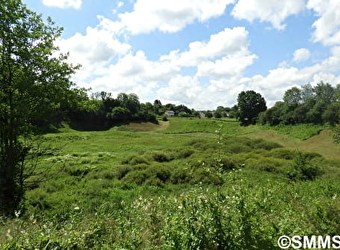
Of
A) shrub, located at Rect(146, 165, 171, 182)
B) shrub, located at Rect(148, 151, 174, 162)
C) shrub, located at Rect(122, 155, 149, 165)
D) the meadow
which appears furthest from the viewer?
shrub, located at Rect(148, 151, 174, 162)

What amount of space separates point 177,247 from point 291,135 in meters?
56.7

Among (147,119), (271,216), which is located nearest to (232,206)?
(271,216)

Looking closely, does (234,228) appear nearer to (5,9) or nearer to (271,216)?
(271,216)

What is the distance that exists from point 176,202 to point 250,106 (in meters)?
77.4

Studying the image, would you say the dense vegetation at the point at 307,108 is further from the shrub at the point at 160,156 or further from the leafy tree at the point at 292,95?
the shrub at the point at 160,156

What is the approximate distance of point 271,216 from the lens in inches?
216

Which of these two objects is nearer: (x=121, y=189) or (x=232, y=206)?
(x=232, y=206)

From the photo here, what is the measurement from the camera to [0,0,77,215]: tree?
10.7 m

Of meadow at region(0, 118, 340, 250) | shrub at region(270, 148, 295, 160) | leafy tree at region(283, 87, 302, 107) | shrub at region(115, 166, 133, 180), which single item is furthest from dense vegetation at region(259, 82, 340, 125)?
shrub at region(115, 166, 133, 180)

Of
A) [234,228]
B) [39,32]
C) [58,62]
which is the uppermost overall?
[39,32]

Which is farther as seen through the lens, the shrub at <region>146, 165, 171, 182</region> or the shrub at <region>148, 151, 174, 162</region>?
the shrub at <region>148, 151, 174, 162</region>

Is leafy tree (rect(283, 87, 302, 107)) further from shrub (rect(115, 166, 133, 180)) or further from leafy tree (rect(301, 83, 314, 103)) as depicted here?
shrub (rect(115, 166, 133, 180))

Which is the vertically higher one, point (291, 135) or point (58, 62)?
point (58, 62)

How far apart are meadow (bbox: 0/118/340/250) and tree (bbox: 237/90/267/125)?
123 ft
